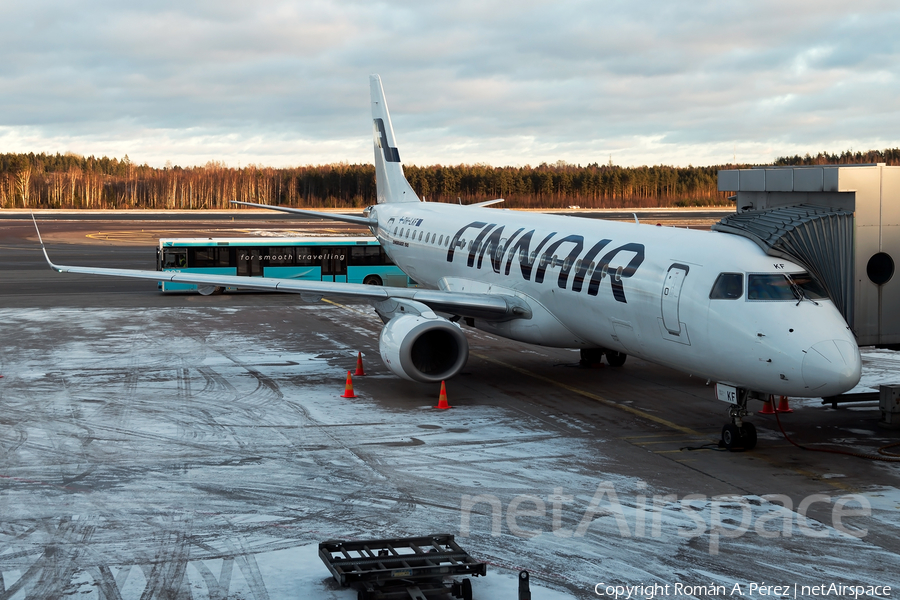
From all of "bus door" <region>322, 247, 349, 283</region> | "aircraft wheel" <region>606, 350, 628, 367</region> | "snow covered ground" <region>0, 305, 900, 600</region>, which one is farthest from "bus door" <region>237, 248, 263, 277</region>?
"aircraft wheel" <region>606, 350, 628, 367</region>

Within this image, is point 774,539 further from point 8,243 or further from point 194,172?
point 194,172

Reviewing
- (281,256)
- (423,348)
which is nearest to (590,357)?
(423,348)

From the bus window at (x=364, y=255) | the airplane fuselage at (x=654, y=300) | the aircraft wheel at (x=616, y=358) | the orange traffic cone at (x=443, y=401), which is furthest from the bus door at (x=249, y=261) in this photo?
the orange traffic cone at (x=443, y=401)

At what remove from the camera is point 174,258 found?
45000mm

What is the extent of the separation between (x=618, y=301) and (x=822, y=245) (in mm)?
4085

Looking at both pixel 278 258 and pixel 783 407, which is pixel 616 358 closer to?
pixel 783 407

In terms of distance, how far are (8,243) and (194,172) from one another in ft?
388

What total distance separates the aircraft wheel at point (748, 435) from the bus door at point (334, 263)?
31821mm

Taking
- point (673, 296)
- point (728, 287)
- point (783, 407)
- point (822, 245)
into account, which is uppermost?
point (822, 245)

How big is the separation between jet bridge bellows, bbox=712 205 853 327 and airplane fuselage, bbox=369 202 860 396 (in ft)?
1.19

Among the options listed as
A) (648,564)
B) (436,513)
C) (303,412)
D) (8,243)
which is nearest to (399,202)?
(303,412)

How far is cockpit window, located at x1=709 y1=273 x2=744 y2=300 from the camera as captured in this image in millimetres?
15609

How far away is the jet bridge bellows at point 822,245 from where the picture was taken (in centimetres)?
1605

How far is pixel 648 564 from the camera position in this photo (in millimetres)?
11133
